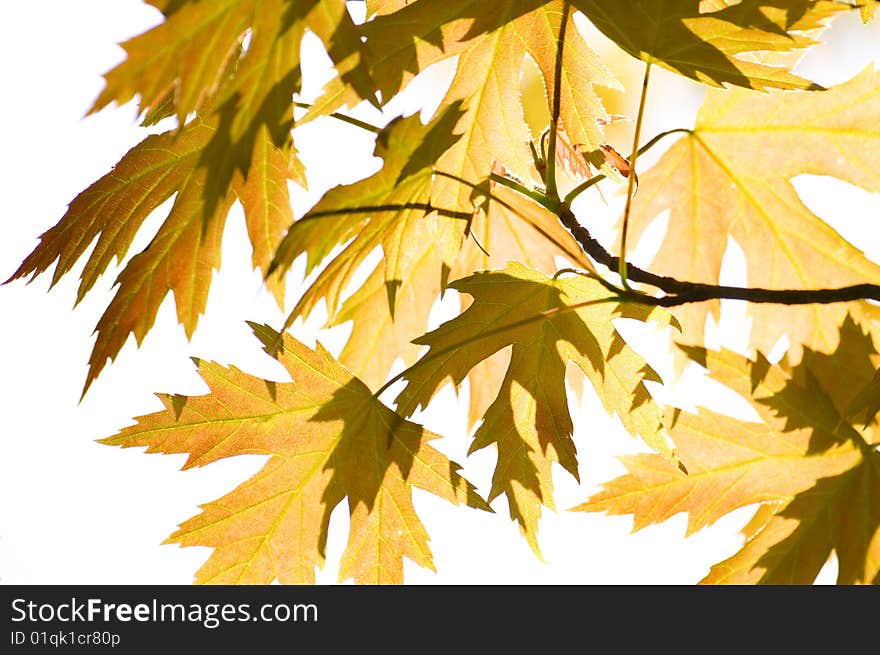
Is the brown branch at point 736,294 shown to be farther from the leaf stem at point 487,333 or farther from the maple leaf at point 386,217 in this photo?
the maple leaf at point 386,217

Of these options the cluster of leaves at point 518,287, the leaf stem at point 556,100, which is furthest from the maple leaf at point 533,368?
the leaf stem at point 556,100

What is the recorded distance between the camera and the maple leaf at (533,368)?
2.65ft

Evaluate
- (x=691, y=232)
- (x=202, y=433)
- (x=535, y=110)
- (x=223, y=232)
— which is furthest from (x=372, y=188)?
(x=535, y=110)

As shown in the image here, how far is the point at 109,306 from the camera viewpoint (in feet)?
2.44

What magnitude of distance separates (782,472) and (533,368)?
295 millimetres

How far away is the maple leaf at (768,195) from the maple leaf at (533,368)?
0.47ft

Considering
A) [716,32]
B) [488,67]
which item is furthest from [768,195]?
[488,67]

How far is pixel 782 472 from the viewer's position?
0.88 m

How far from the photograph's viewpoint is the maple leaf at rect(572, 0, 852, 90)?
73cm

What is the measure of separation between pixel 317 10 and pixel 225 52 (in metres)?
0.08

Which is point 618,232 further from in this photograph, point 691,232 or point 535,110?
point 535,110

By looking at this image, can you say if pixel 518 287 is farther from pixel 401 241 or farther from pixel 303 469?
pixel 303 469
